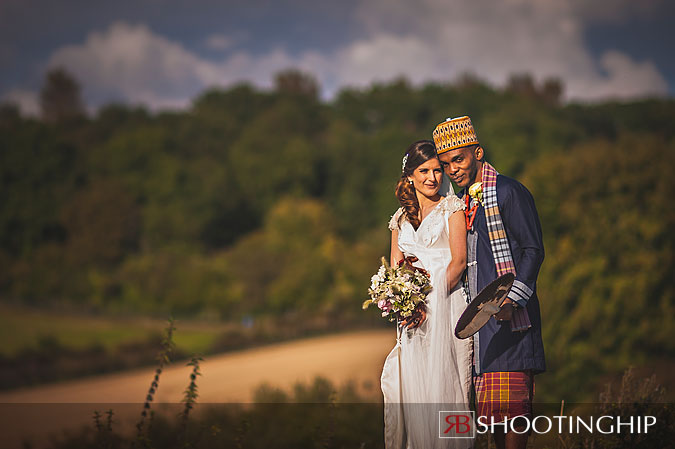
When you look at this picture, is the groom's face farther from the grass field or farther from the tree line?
the grass field

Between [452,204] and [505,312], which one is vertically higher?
[452,204]

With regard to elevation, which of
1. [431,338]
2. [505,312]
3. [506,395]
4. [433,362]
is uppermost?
[505,312]

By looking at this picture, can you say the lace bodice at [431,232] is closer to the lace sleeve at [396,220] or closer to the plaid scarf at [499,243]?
the lace sleeve at [396,220]

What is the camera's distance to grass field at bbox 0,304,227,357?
31109 mm

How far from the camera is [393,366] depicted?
482 centimetres


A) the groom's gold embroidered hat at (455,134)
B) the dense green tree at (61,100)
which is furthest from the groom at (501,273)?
the dense green tree at (61,100)

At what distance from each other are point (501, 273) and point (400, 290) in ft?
2.21

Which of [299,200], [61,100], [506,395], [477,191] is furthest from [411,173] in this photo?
[61,100]

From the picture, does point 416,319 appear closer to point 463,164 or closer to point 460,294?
point 460,294

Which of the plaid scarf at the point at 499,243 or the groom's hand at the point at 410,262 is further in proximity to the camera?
the groom's hand at the point at 410,262

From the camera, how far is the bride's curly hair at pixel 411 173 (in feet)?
15.5

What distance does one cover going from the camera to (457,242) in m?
4.54

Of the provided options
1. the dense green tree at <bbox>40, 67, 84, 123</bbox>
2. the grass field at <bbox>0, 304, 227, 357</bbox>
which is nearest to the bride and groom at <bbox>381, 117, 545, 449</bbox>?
the grass field at <bbox>0, 304, 227, 357</bbox>

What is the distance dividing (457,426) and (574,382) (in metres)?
17.1
